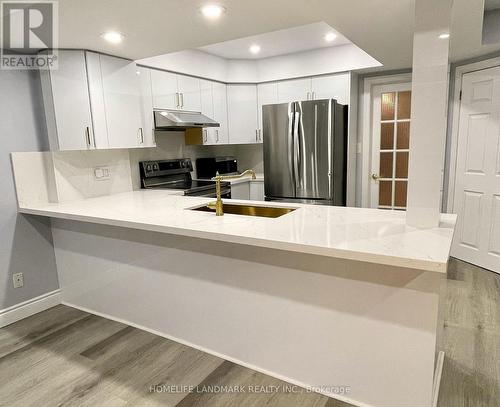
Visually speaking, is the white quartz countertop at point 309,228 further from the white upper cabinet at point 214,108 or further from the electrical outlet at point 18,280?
the white upper cabinet at point 214,108

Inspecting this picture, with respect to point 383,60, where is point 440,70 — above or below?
below

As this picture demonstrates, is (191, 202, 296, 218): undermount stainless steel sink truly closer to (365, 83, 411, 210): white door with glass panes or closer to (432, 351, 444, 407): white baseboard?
(432, 351, 444, 407): white baseboard

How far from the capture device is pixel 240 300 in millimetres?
2111

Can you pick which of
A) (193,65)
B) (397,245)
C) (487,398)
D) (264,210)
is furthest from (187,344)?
(193,65)

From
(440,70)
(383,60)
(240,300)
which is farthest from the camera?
(383,60)

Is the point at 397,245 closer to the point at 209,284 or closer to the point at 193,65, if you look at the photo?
the point at 209,284

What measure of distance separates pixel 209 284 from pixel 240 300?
0.24 metres

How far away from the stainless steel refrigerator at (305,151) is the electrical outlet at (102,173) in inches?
68.0

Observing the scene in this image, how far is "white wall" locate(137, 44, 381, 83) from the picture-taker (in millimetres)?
3750

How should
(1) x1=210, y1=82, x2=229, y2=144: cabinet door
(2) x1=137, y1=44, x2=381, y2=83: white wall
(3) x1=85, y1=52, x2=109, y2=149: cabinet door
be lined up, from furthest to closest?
(1) x1=210, y1=82, x2=229, y2=144: cabinet door
(2) x1=137, y1=44, x2=381, y2=83: white wall
(3) x1=85, y1=52, x2=109, y2=149: cabinet door

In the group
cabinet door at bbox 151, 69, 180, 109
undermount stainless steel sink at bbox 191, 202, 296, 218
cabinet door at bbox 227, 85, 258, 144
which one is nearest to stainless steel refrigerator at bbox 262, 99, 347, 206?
cabinet door at bbox 227, 85, 258, 144

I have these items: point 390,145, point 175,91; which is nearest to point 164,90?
point 175,91

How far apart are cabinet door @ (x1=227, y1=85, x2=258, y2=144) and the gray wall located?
7.41ft

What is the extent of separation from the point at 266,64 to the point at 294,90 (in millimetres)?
523
